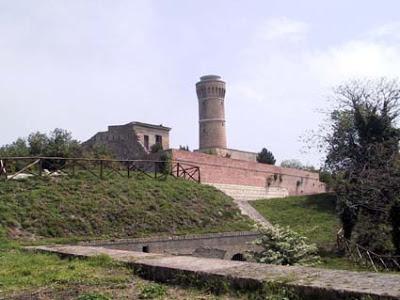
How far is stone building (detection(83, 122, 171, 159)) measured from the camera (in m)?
32.8

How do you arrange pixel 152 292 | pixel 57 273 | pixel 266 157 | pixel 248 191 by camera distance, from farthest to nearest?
pixel 266 157
pixel 248 191
pixel 57 273
pixel 152 292

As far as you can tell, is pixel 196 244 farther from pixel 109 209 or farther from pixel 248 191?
pixel 248 191

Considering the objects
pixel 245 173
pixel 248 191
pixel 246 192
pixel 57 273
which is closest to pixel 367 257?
pixel 57 273

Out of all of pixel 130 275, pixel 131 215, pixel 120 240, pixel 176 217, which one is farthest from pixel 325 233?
pixel 130 275

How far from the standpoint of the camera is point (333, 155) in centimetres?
2958

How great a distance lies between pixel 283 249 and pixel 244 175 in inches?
860

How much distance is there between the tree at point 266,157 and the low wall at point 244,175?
310 inches

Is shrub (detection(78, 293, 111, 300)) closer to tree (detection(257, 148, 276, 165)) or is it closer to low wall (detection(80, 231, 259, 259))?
low wall (detection(80, 231, 259, 259))

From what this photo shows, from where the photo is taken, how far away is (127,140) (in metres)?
33.7

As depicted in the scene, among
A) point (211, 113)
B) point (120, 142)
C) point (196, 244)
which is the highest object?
point (211, 113)

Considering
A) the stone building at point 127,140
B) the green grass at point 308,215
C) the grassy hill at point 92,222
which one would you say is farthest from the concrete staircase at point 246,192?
the grassy hill at point 92,222

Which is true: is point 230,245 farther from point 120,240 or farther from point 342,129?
point 342,129

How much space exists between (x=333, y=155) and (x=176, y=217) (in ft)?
51.2

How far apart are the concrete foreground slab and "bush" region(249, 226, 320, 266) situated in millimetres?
5916
